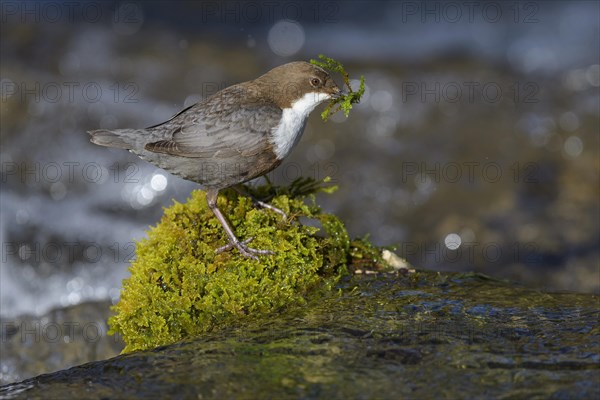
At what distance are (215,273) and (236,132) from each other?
106 centimetres

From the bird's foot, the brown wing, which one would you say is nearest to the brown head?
the brown wing

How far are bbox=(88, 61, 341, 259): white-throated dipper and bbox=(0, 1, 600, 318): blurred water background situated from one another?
2.13 metres

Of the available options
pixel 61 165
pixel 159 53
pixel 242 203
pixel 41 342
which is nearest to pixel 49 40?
pixel 159 53

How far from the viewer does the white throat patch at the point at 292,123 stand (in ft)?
15.7

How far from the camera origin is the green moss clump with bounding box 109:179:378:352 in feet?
13.0

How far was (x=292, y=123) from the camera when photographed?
4867 mm

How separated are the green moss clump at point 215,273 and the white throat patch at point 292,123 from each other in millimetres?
404

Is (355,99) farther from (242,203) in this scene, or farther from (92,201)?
(92,201)

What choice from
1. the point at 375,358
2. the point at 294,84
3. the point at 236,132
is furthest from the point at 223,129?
the point at 375,358

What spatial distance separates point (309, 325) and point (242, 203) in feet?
4.15

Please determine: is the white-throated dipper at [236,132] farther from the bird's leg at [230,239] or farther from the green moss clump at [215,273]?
the green moss clump at [215,273]

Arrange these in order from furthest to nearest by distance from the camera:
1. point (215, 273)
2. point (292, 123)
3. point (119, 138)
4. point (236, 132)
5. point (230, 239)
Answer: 1. point (119, 138)
2. point (292, 123)
3. point (236, 132)
4. point (230, 239)
5. point (215, 273)

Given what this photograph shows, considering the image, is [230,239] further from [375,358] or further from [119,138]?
[375,358]

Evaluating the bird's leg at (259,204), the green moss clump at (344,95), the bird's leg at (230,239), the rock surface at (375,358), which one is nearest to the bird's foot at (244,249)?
the bird's leg at (230,239)
